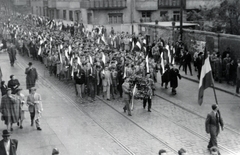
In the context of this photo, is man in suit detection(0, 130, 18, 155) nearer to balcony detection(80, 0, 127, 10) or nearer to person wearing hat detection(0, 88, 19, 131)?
person wearing hat detection(0, 88, 19, 131)

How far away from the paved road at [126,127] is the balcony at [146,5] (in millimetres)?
30431

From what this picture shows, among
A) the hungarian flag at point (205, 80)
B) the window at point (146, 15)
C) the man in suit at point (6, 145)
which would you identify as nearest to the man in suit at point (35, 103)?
the man in suit at point (6, 145)

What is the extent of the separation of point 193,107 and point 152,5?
3392 cm

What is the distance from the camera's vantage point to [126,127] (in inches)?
622

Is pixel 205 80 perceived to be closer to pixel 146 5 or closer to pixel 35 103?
pixel 35 103

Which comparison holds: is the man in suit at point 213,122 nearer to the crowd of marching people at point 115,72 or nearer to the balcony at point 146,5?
the crowd of marching people at point 115,72

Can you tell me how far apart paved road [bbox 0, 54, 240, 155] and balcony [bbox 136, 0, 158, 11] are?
30431mm

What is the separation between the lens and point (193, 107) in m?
18.5

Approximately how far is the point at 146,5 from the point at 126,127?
3642 cm

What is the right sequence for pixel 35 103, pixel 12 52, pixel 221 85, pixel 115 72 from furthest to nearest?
pixel 12 52, pixel 221 85, pixel 115 72, pixel 35 103

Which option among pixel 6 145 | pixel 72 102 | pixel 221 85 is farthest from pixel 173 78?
pixel 6 145

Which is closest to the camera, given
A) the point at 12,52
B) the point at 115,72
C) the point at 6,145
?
the point at 6,145

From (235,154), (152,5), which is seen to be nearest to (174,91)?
(235,154)

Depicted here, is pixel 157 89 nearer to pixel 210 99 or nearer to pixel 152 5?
pixel 210 99
